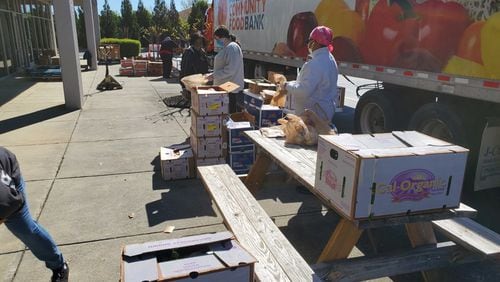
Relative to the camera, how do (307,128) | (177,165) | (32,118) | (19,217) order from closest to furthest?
(19,217) < (307,128) < (177,165) < (32,118)

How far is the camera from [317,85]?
4629 millimetres

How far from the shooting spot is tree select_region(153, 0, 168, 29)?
52188 millimetres

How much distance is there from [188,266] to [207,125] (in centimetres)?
390

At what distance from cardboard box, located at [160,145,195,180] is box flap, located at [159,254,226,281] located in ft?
12.1

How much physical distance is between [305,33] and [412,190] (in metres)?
6.75

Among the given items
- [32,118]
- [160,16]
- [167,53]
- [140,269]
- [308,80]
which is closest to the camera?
[140,269]

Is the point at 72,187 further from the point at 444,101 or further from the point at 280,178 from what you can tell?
the point at 444,101

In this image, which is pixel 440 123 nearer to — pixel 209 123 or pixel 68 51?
pixel 209 123

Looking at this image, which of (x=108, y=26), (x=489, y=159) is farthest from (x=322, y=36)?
(x=108, y=26)

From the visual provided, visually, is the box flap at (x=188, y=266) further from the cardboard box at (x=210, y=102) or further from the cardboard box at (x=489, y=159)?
the cardboard box at (x=489, y=159)

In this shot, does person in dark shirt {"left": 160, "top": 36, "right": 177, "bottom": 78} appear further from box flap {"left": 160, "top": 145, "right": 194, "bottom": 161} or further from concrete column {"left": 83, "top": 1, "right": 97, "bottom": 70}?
box flap {"left": 160, "top": 145, "right": 194, "bottom": 161}

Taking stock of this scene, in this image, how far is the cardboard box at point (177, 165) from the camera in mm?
5633

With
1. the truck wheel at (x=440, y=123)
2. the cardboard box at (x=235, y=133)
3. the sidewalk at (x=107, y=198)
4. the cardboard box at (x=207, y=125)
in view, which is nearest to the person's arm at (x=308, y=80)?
the sidewalk at (x=107, y=198)

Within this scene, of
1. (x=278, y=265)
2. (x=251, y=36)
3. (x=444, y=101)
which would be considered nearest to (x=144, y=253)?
(x=278, y=265)
